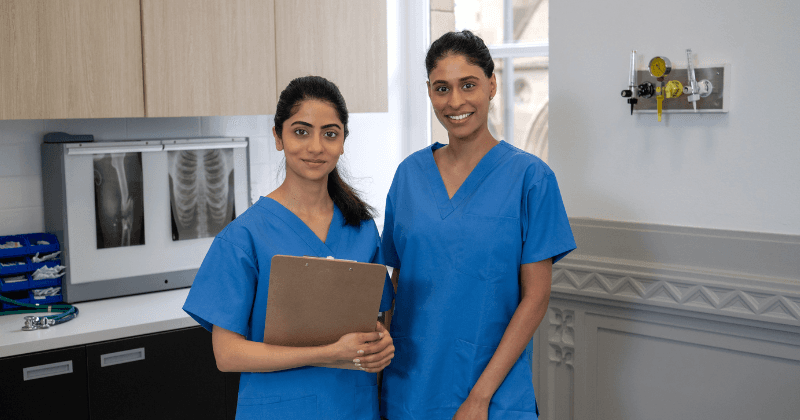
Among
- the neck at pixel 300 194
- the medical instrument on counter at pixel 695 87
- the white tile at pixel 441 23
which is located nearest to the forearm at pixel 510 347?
the neck at pixel 300 194

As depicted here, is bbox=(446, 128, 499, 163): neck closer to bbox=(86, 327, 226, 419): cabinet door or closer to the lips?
the lips

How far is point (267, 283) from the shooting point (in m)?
1.17

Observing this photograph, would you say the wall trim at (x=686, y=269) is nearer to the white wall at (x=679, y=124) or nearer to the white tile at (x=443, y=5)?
the white wall at (x=679, y=124)

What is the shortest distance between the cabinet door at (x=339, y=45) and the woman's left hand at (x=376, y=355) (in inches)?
51.1

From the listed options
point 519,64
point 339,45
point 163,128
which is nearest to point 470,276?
point 339,45

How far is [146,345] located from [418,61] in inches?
67.5

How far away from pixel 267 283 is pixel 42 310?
3.77ft

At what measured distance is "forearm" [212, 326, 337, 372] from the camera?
111cm

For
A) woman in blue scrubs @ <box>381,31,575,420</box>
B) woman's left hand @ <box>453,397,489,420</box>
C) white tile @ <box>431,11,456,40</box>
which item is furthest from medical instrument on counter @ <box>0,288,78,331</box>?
white tile @ <box>431,11,456,40</box>

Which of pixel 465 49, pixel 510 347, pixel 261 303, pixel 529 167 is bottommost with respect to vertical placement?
pixel 510 347

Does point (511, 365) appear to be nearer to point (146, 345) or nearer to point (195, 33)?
point (146, 345)

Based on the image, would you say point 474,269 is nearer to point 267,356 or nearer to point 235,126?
point 267,356

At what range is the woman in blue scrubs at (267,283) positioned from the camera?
1.13 m

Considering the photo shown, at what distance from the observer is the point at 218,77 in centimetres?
208
